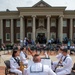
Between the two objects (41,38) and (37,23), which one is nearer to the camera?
(41,38)

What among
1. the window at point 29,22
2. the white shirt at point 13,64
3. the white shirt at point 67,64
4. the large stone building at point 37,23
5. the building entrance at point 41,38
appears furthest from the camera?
the window at point 29,22

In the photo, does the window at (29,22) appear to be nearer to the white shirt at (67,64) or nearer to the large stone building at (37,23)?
the large stone building at (37,23)

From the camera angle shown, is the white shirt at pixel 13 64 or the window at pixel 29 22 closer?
the white shirt at pixel 13 64

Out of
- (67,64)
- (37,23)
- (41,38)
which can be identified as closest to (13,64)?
(67,64)

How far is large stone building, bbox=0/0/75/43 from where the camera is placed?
46438 mm

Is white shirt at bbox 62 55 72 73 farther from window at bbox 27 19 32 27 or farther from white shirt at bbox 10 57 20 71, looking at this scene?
window at bbox 27 19 32 27

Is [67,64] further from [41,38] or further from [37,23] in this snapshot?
[37,23]

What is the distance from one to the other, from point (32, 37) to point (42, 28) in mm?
3718

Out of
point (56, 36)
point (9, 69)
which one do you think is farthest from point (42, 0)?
point (9, 69)

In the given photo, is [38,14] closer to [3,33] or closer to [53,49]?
[3,33]

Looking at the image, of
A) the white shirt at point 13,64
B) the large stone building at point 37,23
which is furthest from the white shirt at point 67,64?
the large stone building at point 37,23

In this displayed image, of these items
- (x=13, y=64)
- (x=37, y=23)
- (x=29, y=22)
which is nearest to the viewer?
(x=13, y=64)

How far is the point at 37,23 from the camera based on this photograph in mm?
50469

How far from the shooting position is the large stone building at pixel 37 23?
4644 cm
